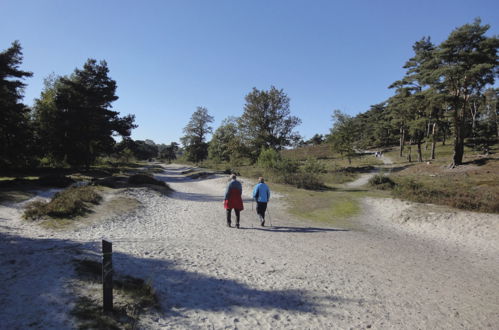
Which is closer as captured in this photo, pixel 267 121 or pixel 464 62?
pixel 464 62

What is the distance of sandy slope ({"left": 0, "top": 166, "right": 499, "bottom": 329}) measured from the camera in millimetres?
4824

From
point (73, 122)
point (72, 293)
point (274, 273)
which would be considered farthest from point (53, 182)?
point (274, 273)

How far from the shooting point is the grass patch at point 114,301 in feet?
13.3

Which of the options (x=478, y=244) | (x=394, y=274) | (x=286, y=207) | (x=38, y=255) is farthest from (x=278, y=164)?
(x=38, y=255)

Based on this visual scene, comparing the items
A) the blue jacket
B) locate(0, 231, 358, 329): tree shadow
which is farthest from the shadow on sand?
locate(0, 231, 358, 329): tree shadow

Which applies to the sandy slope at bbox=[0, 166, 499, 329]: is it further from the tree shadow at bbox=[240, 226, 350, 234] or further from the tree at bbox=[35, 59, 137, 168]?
the tree at bbox=[35, 59, 137, 168]

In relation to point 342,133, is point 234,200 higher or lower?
lower

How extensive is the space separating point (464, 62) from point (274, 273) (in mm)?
34834

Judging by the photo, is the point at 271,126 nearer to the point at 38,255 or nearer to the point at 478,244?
the point at 478,244

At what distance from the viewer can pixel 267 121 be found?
43.0 meters

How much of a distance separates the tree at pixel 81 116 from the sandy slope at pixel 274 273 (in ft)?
70.3

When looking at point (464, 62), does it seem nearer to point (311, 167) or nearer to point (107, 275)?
point (311, 167)

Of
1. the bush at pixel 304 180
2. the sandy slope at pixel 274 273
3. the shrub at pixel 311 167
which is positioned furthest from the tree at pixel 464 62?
the sandy slope at pixel 274 273

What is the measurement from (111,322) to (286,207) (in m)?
13.8
